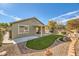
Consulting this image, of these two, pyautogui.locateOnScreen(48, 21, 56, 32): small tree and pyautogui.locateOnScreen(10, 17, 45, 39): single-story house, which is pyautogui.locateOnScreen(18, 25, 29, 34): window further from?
pyautogui.locateOnScreen(48, 21, 56, 32): small tree

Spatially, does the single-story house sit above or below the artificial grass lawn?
above

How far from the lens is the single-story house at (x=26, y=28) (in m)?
3.61

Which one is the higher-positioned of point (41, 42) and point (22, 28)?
point (22, 28)

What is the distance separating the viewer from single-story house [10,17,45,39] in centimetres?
361

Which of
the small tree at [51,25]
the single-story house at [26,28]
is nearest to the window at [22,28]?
the single-story house at [26,28]

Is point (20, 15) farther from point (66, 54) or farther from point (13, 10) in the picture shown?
point (66, 54)

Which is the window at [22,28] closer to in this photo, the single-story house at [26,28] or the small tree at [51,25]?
the single-story house at [26,28]

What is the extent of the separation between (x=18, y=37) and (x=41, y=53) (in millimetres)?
330

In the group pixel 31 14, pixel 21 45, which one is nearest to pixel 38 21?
pixel 31 14

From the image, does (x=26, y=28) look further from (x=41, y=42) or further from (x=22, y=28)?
(x=41, y=42)

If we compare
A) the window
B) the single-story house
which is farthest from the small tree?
the window

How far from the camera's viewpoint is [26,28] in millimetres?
3635

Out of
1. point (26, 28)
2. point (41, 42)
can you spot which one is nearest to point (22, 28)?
point (26, 28)

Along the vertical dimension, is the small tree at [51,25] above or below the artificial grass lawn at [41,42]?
above
